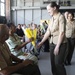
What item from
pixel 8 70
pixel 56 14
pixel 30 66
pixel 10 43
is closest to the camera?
pixel 8 70

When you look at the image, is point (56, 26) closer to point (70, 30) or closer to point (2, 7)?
point (70, 30)

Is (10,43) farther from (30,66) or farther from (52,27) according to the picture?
(30,66)

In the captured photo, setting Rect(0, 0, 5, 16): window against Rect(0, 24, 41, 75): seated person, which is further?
Rect(0, 0, 5, 16): window

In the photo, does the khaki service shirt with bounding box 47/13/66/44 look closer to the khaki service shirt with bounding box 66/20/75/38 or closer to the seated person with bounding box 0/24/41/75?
the seated person with bounding box 0/24/41/75

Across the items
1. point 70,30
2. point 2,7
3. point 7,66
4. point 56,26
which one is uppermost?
point 2,7

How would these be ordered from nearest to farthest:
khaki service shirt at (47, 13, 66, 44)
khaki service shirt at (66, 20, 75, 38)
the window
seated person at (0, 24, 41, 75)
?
1. seated person at (0, 24, 41, 75)
2. khaki service shirt at (47, 13, 66, 44)
3. khaki service shirt at (66, 20, 75, 38)
4. the window

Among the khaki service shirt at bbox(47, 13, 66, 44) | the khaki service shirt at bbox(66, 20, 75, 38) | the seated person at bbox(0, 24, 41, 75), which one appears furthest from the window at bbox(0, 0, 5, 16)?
the seated person at bbox(0, 24, 41, 75)

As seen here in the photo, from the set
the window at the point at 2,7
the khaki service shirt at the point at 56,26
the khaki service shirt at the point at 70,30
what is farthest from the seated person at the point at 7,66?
the window at the point at 2,7

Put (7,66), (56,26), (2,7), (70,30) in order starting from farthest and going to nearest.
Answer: (2,7), (70,30), (56,26), (7,66)

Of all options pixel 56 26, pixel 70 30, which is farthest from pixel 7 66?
pixel 70 30

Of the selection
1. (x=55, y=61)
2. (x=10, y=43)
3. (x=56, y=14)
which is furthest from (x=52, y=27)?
(x=10, y=43)

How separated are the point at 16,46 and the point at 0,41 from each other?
1223mm

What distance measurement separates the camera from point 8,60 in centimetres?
205

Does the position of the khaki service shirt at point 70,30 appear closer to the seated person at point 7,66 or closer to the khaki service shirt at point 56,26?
the khaki service shirt at point 56,26
